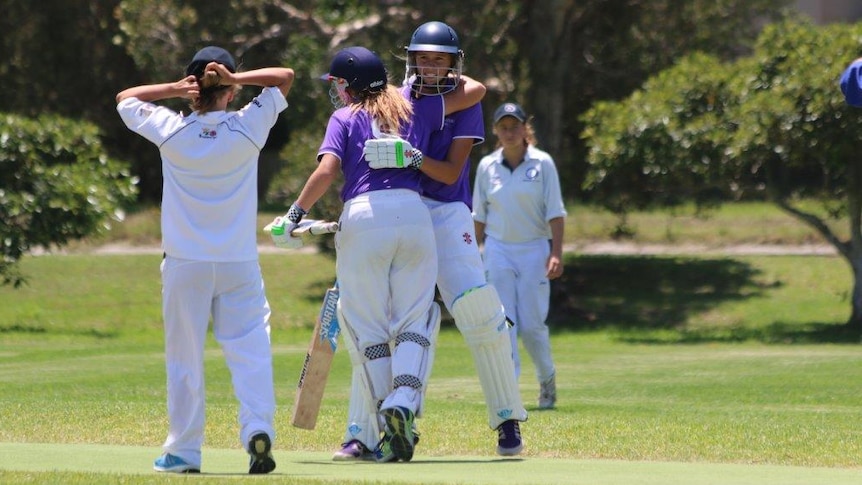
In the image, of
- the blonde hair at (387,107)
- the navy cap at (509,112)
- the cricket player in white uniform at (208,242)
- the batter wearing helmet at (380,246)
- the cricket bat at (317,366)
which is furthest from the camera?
the navy cap at (509,112)

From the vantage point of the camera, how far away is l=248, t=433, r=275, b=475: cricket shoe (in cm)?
691

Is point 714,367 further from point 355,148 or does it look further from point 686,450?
point 355,148

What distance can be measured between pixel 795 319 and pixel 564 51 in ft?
17.9

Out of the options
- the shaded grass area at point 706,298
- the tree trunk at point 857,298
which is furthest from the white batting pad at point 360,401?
the tree trunk at point 857,298

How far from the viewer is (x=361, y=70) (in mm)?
7617

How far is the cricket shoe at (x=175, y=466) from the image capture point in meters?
7.05

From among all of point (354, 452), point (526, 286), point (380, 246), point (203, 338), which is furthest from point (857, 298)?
point (203, 338)

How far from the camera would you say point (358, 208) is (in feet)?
24.4

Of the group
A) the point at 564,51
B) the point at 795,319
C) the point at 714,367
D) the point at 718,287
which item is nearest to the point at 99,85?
the point at 564,51

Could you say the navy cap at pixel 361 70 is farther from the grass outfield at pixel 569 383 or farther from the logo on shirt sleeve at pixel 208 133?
the grass outfield at pixel 569 383

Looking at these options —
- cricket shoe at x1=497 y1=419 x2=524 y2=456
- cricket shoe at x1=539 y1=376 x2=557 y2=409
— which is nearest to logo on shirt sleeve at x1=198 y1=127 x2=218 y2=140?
cricket shoe at x1=497 y1=419 x2=524 y2=456

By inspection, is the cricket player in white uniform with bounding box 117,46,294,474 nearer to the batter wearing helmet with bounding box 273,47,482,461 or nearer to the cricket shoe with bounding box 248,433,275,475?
the cricket shoe with bounding box 248,433,275,475

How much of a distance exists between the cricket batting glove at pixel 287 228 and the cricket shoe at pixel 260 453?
3.15 ft

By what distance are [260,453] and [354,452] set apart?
3.02 ft
